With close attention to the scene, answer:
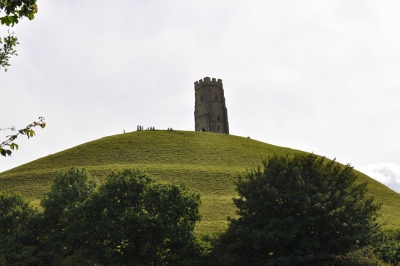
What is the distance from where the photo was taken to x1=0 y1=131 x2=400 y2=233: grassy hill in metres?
70.1

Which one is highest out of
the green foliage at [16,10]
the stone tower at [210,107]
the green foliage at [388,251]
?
the stone tower at [210,107]

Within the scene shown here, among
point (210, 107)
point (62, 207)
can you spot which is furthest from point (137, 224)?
point (210, 107)

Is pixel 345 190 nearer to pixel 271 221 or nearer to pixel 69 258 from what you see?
pixel 271 221

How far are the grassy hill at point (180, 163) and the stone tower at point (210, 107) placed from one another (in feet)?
67.4

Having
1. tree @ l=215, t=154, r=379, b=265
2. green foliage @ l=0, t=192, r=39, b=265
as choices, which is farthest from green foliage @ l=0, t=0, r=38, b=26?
green foliage @ l=0, t=192, r=39, b=265

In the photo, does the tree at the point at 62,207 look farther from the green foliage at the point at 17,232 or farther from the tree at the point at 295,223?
the tree at the point at 295,223

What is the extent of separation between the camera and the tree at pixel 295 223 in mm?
31891

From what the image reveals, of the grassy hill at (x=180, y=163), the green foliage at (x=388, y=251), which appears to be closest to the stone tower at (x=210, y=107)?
the grassy hill at (x=180, y=163)

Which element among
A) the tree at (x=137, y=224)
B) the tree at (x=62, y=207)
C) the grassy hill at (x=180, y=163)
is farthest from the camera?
the grassy hill at (x=180, y=163)

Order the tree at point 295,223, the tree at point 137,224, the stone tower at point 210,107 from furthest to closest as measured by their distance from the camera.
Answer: the stone tower at point 210,107 → the tree at point 137,224 → the tree at point 295,223

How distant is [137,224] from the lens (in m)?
33.5

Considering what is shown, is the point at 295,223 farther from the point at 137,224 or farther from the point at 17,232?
the point at 17,232

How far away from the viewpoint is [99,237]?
35000mm

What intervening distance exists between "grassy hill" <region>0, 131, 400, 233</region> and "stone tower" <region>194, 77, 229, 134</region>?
20.5 meters
